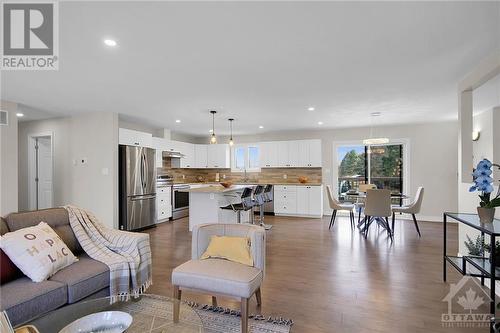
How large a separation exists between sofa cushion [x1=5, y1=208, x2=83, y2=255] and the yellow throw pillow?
4.10 ft

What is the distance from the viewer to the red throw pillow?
75.3 inches

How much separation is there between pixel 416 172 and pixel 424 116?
5.27 ft

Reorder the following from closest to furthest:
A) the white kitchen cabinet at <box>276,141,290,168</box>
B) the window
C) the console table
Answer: the console table < the white kitchen cabinet at <box>276,141,290,168</box> < the window

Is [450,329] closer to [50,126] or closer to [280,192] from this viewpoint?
[280,192]

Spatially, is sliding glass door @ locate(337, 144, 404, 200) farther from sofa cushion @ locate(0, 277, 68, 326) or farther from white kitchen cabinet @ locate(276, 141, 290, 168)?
sofa cushion @ locate(0, 277, 68, 326)

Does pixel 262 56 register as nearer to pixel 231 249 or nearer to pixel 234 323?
pixel 231 249

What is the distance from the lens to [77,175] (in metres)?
5.49

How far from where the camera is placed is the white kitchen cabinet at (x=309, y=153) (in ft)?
24.0

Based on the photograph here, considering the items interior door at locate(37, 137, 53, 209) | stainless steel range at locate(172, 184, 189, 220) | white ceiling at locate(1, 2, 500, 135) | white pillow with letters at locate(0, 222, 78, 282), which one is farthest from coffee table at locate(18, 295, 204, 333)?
interior door at locate(37, 137, 53, 209)

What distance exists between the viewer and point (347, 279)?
3.05 meters

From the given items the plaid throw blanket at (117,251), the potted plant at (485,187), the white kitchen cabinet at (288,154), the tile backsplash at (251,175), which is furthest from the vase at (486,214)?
the white kitchen cabinet at (288,154)

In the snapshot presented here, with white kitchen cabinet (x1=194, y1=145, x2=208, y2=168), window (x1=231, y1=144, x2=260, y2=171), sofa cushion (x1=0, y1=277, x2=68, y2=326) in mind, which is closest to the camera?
sofa cushion (x1=0, y1=277, x2=68, y2=326)

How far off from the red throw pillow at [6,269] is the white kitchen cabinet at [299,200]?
5.98 m

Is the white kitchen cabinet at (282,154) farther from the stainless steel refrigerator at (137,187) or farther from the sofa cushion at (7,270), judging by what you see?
the sofa cushion at (7,270)
